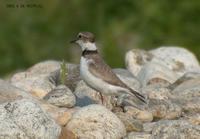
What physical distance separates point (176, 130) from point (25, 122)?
5.36 ft

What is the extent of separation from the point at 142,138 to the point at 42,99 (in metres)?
1.63

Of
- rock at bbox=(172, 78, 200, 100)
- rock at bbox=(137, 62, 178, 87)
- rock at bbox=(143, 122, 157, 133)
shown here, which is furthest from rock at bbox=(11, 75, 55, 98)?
rock at bbox=(143, 122, 157, 133)

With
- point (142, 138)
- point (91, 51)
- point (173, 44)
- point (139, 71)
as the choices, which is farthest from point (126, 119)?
point (173, 44)

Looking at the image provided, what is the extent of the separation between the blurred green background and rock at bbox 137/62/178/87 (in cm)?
327

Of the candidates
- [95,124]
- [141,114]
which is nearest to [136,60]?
[141,114]

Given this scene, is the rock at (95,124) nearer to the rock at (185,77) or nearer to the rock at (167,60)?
the rock at (185,77)

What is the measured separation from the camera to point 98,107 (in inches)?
384

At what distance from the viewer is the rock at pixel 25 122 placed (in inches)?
349

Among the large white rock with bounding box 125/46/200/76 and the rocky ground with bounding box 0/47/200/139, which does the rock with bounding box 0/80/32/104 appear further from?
the large white rock with bounding box 125/46/200/76

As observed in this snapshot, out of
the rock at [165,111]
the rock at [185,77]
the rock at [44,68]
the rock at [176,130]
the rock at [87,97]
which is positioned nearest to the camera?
the rock at [176,130]

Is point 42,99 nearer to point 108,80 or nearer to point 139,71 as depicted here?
point 108,80

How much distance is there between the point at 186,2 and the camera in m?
17.8

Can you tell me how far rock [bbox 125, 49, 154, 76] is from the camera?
547 inches

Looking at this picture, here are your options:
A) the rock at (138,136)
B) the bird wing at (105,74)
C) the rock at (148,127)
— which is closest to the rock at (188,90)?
the bird wing at (105,74)
